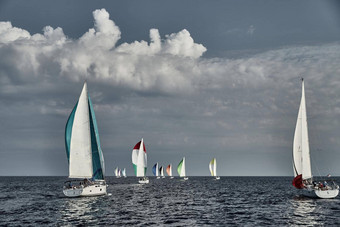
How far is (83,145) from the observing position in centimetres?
6028

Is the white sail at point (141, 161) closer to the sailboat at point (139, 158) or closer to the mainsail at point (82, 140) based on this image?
the sailboat at point (139, 158)

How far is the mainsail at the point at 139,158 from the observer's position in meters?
106

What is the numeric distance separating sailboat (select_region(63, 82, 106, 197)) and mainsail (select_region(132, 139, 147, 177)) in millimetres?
44675

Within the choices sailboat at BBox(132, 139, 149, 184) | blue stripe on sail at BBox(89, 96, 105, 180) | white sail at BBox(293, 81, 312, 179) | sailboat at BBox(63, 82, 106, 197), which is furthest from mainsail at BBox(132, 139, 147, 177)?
white sail at BBox(293, 81, 312, 179)

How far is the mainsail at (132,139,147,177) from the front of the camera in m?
106

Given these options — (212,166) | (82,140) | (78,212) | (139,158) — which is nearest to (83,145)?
(82,140)

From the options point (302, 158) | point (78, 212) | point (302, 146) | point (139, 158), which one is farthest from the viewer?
point (139, 158)

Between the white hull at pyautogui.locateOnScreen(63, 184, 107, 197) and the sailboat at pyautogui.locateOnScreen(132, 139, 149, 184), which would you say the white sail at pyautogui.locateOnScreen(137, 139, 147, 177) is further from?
the white hull at pyautogui.locateOnScreen(63, 184, 107, 197)

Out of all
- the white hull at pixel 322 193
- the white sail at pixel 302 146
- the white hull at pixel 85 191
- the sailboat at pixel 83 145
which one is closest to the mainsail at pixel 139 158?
the sailboat at pixel 83 145

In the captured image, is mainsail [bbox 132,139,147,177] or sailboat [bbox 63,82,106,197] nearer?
sailboat [bbox 63,82,106,197]

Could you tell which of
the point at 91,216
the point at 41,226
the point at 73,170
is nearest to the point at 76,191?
the point at 73,170

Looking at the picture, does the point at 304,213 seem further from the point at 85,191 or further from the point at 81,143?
the point at 81,143

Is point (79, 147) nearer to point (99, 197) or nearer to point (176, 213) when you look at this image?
point (99, 197)

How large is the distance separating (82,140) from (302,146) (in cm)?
3535
